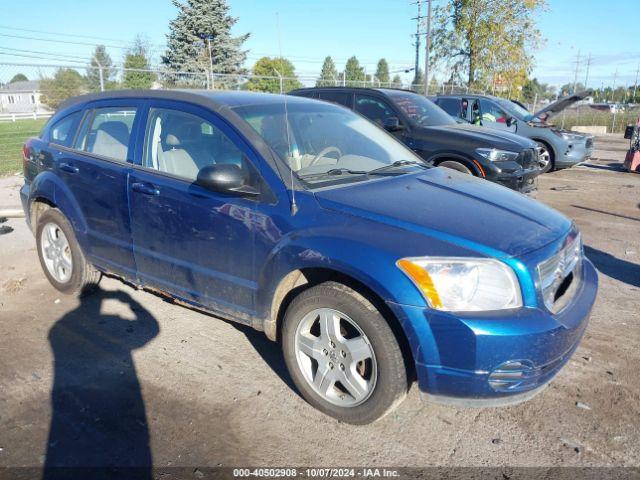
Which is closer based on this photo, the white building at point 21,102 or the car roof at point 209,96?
the car roof at point 209,96

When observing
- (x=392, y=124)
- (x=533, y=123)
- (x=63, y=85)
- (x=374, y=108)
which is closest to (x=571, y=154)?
(x=533, y=123)

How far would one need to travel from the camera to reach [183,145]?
11.8 feet

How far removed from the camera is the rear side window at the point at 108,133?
3883mm

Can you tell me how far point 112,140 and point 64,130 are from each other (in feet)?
2.74

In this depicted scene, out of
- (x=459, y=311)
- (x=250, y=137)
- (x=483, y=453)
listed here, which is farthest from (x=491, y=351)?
(x=250, y=137)

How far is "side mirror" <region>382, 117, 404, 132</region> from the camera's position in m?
7.55

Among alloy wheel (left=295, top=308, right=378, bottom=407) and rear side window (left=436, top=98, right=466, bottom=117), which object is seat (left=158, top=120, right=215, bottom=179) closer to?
alloy wheel (left=295, top=308, right=378, bottom=407)

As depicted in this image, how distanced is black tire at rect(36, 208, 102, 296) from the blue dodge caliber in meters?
0.05

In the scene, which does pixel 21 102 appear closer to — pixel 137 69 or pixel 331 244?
pixel 137 69

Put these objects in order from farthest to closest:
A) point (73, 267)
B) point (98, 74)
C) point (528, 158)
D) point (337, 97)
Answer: point (98, 74) → point (337, 97) → point (528, 158) → point (73, 267)

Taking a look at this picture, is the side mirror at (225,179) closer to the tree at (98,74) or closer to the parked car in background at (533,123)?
the parked car in background at (533,123)

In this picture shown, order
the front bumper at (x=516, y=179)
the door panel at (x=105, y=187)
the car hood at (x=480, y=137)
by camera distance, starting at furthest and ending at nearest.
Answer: the car hood at (x=480, y=137)
the front bumper at (x=516, y=179)
the door panel at (x=105, y=187)

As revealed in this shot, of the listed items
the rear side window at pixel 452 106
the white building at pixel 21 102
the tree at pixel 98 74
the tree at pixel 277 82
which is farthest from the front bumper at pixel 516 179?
the white building at pixel 21 102

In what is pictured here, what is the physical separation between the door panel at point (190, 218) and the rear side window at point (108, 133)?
274 mm
